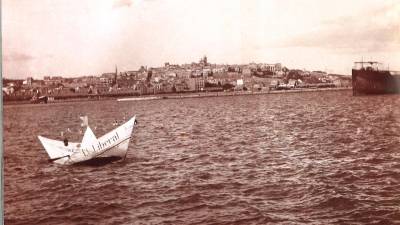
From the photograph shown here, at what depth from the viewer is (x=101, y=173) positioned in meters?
2.71

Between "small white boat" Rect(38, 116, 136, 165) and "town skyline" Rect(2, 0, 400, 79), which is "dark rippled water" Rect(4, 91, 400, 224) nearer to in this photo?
"small white boat" Rect(38, 116, 136, 165)

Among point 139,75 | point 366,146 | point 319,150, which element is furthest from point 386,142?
point 139,75

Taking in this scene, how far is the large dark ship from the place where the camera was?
2746 millimetres

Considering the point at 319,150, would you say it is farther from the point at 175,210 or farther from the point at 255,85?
the point at 175,210

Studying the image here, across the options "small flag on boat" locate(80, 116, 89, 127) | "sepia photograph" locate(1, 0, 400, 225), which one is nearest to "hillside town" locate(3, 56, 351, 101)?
"sepia photograph" locate(1, 0, 400, 225)

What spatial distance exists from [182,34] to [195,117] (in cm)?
44

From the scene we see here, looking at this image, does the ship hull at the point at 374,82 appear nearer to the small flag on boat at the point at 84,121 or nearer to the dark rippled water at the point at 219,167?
the dark rippled water at the point at 219,167

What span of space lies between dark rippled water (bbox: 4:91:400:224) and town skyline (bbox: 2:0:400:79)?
218 millimetres

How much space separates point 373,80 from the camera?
9.36ft

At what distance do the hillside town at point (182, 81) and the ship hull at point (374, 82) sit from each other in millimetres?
68

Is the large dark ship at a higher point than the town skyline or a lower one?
lower

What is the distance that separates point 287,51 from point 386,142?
0.70 m

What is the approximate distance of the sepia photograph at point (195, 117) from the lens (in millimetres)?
2611

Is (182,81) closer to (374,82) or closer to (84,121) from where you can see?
(84,121)
